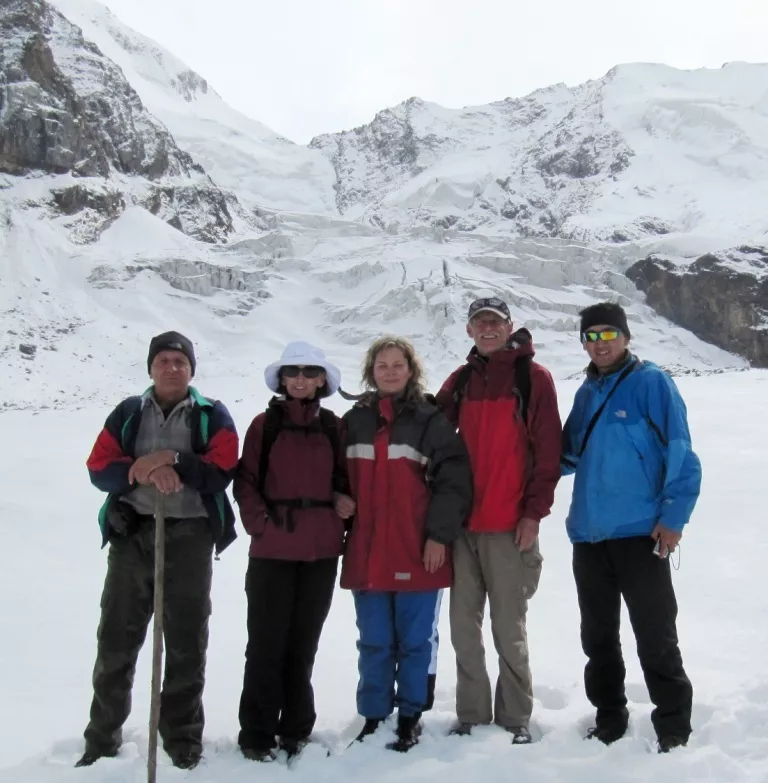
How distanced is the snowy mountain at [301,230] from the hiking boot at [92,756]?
2226 cm

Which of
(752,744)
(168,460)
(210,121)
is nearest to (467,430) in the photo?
(168,460)

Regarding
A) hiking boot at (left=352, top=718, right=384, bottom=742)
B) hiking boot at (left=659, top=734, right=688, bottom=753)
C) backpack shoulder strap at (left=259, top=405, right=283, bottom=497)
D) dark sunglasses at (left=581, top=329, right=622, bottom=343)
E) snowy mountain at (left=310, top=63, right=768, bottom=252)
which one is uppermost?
snowy mountain at (left=310, top=63, right=768, bottom=252)

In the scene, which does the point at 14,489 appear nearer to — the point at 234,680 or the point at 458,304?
the point at 234,680

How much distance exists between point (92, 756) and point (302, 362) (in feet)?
7.07

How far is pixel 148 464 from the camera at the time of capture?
3.28m

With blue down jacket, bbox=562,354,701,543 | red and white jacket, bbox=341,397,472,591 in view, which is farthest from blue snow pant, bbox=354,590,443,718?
blue down jacket, bbox=562,354,701,543

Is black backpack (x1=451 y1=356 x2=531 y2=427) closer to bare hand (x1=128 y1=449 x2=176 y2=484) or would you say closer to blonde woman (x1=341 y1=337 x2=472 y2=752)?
blonde woman (x1=341 y1=337 x2=472 y2=752)

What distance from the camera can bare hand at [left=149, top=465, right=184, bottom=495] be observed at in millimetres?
3275

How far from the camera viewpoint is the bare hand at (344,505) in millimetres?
3596

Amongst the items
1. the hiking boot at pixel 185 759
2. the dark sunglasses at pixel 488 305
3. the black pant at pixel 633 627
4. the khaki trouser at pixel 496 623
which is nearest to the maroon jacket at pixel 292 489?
the khaki trouser at pixel 496 623

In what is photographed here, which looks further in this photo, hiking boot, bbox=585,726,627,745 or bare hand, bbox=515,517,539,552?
bare hand, bbox=515,517,539,552

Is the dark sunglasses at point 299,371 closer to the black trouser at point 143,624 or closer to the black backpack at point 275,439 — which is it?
Result: the black backpack at point 275,439

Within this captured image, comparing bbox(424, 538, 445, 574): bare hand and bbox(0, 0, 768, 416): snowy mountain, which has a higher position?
bbox(0, 0, 768, 416): snowy mountain

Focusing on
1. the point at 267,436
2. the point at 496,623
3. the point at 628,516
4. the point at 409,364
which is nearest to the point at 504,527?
the point at 496,623
